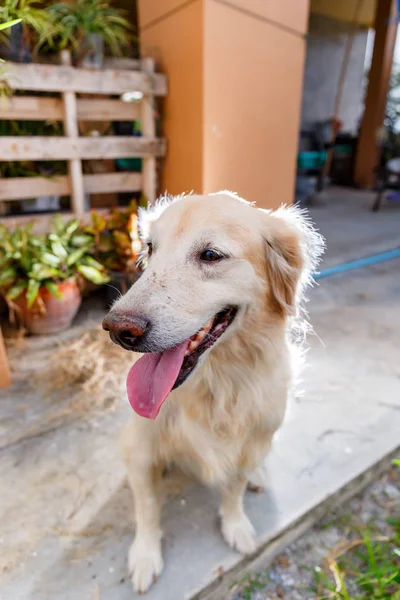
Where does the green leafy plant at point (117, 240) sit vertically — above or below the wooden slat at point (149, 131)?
below

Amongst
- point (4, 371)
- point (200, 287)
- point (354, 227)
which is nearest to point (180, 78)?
point (4, 371)

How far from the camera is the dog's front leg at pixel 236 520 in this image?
1393mm

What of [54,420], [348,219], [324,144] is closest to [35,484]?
[54,420]

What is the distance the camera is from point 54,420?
1.97 metres

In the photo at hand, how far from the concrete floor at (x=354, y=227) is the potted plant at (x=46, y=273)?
2.47 m

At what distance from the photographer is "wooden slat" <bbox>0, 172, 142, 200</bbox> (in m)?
2.84

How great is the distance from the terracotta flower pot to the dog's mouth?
5.48 ft

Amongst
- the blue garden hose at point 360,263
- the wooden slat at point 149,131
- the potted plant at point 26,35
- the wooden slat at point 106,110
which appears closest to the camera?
the potted plant at point 26,35

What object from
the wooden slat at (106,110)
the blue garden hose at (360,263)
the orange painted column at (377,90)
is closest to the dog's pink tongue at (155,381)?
the wooden slat at (106,110)

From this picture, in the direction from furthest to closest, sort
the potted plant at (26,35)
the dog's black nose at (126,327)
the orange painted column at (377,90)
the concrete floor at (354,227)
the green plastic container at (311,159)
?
1. the orange painted column at (377,90)
2. the green plastic container at (311,159)
3. the concrete floor at (354,227)
4. the potted plant at (26,35)
5. the dog's black nose at (126,327)

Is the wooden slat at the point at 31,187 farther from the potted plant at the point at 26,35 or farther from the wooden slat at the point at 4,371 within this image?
the wooden slat at the point at 4,371

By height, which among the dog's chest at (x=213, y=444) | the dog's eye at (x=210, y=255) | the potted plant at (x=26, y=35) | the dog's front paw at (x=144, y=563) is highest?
the potted plant at (x=26, y=35)

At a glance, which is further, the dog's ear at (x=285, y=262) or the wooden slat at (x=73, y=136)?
the wooden slat at (x=73, y=136)

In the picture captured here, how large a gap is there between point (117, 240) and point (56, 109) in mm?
1024
